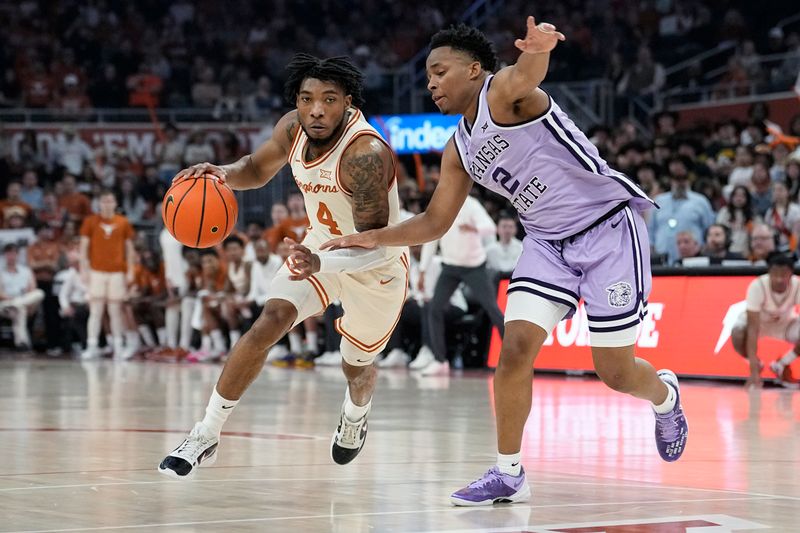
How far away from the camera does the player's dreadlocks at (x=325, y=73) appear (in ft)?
20.6

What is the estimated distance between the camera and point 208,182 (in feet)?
20.8

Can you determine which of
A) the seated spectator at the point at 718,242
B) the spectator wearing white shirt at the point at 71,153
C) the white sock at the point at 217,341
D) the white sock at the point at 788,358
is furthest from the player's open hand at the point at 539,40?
the spectator wearing white shirt at the point at 71,153

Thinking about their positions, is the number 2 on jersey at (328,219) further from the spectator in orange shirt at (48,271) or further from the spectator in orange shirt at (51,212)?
the spectator in orange shirt at (51,212)

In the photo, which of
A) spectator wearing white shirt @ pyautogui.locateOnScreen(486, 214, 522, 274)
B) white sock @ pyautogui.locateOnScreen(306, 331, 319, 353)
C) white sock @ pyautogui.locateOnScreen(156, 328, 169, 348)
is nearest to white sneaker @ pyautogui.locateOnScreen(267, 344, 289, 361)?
white sock @ pyautogui.locateOnScreen(306, 331, 319, 353)

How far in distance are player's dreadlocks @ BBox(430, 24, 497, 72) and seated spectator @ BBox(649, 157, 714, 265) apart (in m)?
8.67

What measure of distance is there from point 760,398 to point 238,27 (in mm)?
19361

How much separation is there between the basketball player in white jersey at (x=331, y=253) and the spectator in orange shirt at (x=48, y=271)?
43.3 feet

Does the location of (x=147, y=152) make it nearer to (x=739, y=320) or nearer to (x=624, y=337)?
(x=739, y=320)

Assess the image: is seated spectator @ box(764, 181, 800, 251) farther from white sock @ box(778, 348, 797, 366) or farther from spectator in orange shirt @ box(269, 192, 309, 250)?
spectator in orange shirt @ box(269, 192, 309, 250)

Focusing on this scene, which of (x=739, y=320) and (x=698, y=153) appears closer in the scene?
(x=739, y=320)

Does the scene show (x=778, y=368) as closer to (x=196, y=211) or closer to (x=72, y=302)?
(x=196, y=211)

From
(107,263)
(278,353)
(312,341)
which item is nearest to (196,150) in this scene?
(107,263)

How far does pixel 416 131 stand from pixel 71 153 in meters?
6.46

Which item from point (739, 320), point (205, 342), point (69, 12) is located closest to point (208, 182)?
point (739, 320)
